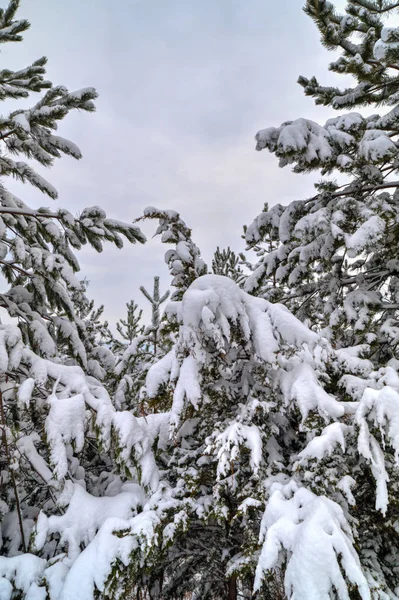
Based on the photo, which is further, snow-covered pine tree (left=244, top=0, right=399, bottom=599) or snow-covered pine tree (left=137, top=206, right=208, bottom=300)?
snow-covered pine tree (left=137, top=206, right=208, bottom=300)

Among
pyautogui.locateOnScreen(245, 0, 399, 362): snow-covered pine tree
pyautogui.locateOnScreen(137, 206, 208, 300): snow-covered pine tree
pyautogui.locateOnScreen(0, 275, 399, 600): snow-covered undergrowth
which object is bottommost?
pyautogui.locateOnScreen(0, 275, 399, 600): snow-covered undergrowth

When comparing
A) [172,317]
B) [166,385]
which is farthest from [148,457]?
[172,317]

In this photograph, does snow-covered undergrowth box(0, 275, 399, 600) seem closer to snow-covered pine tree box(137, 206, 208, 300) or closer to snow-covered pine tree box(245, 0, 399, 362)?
snow-covered pine tree box(137, 206, 208, 300)

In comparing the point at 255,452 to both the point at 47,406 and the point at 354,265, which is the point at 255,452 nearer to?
the point at 47,406

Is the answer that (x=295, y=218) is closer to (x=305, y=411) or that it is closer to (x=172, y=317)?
(x=172, y=317)

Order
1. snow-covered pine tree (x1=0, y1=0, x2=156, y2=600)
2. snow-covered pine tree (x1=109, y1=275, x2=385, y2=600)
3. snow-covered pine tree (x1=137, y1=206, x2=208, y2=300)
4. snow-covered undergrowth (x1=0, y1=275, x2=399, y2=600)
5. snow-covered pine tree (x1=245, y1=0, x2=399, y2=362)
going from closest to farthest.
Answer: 1. snow-covered pine tree (x1=109, y1=275, x2=385, y2=600)
2. snow-covered undergrowth (x1=0, y1=275, x2=399, y2=600)
3. snow-covered pine tree (x1=0, y1=0, x2=156, y2=600)
4. snow-covered pine tree (x1=137, y1=206, x2=208, y2=300)
5. snow-covered pine tree (x1=245, y1=0, x2=399, y2=362)

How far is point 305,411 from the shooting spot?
244 cm

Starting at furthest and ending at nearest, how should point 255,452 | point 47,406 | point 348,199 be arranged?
1. point 348,199
2. point 47,406
3. point 255,452

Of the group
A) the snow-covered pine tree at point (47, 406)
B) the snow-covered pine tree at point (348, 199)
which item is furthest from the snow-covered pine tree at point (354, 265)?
the snow-covered pine tree at point (47, 406)

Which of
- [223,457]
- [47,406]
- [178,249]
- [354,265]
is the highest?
[354,265]

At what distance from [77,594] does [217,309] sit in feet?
6.55

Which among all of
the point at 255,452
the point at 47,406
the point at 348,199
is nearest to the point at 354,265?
the point at 348,199

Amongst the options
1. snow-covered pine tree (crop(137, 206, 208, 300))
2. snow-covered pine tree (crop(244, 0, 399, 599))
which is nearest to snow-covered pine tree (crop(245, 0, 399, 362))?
snow-covered pine tree (crop(244, 0, 399, 599))

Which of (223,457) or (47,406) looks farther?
(47,406)
